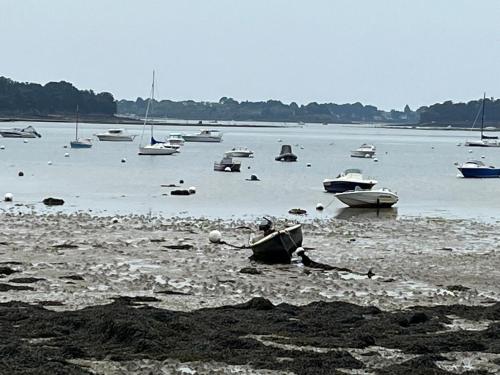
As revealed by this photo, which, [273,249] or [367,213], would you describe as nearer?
[273,249]

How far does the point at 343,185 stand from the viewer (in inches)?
2087

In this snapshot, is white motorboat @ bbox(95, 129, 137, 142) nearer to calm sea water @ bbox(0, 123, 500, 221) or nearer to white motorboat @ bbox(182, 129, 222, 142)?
white motorboat @ bbox(182, 129, 222, 142)

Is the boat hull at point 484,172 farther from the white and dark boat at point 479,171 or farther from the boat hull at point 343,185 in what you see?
the boat hull at point 343,185

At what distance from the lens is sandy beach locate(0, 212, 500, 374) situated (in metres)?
13.6

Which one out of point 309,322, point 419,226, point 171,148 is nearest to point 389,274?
point 309,322

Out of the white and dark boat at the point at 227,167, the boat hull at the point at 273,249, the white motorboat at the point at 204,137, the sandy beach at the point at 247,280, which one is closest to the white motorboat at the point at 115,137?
the white motorboat at the point at 204,137

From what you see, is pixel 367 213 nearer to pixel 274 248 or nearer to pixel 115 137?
pixel 274 248

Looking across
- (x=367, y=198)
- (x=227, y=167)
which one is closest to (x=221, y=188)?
(x=367, y=198)

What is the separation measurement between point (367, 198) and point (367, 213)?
7.63ft

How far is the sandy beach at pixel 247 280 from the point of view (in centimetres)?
1358

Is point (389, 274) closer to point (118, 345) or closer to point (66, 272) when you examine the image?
point (66, 272)

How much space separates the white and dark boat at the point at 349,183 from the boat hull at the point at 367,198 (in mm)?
4965

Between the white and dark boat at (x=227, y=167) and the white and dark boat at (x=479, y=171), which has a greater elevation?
the white and dark boat at (x=479, y=171)

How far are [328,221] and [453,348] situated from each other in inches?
944
